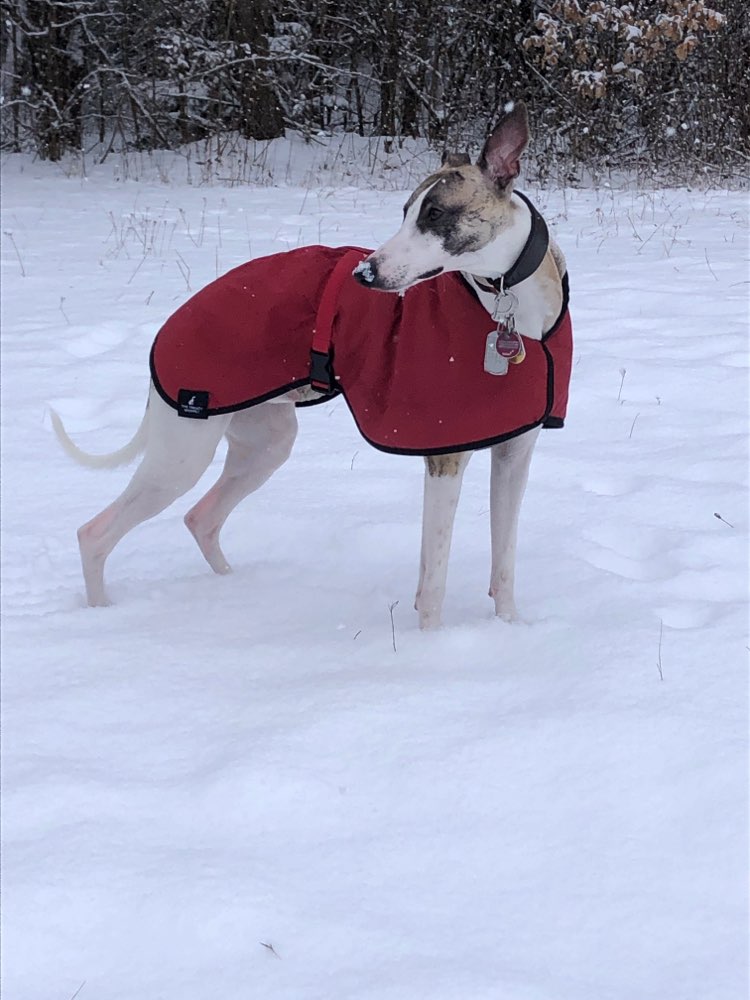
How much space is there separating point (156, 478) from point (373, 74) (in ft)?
39.5

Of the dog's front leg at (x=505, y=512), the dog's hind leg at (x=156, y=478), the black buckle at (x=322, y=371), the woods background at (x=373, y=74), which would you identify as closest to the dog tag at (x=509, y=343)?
the dog's front leg at (x=505, y=512)

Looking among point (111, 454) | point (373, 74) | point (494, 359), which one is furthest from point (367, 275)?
point (373, 74)

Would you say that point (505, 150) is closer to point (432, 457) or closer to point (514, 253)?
point (514, 253)

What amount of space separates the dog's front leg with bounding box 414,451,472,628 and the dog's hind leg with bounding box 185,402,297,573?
721 millimetres

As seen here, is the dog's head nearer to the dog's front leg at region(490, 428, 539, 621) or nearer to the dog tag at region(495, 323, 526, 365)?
the dog tag at region(495, 323, 526, 365)

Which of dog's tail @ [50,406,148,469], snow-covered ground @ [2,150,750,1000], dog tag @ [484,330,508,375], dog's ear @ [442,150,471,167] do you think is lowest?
snow-covered ground @ [2,150,750,1000]

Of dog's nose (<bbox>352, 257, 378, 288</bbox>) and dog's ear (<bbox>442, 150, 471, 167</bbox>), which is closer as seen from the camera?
dog's nose (<bbox>352, 257, 378, 288</bbox>)

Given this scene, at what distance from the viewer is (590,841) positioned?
2.07 metres

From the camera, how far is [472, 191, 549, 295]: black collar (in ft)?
9.05

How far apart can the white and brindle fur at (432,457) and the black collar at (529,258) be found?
2cm

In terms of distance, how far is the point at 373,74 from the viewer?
14.0 meters

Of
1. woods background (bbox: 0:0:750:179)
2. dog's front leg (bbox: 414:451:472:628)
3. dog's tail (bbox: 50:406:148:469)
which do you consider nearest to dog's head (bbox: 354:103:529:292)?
dog's front leg (bbox: 414:451:472:628)

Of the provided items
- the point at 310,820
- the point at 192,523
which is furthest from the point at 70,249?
the point at 310,820

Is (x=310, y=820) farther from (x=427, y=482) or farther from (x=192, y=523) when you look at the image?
(x=192, y=523)
